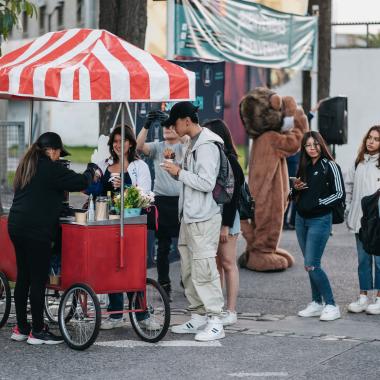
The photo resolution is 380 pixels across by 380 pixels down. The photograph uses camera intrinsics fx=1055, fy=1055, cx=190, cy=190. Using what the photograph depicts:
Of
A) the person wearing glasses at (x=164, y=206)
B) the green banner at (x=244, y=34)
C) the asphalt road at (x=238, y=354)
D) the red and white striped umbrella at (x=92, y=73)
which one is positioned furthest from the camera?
the green banner at (x=244, y=34)

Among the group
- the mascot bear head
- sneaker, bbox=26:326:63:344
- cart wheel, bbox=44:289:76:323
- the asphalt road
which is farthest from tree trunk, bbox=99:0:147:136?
sneaker, bbox=26:326:63:344

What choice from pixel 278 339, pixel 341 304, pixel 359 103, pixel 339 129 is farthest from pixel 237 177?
pixel 359 103

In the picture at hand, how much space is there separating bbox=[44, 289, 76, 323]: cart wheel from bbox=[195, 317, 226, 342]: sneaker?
1.04m

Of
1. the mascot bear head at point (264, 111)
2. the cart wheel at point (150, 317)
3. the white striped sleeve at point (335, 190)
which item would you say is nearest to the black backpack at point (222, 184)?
the cart wheel at point (150, 317)

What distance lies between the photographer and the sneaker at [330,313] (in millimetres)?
9516

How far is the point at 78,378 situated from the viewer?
7.26m

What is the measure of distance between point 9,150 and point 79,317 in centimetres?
530

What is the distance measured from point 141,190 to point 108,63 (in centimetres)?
116

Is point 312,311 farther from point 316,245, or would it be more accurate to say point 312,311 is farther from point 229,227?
point 229,227

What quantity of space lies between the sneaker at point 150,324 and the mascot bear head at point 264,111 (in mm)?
4234

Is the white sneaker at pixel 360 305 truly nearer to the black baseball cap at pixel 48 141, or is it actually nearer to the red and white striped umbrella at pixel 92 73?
the red and white striped umbrella at pixel 92 73

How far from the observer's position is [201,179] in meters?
8.34

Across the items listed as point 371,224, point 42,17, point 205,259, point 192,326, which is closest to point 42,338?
point 192,326

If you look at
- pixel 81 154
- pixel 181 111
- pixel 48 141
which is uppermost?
pixel 181 111
